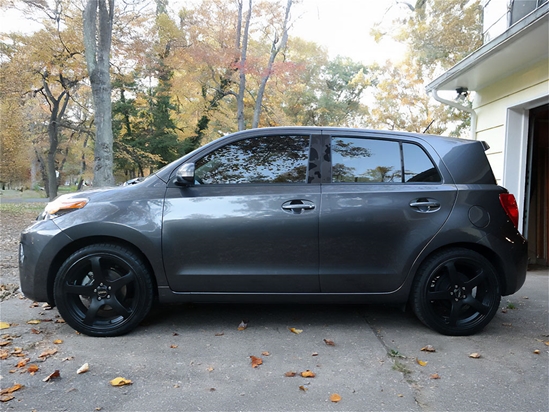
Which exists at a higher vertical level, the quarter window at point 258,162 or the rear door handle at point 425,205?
the quarter window at point 258,162

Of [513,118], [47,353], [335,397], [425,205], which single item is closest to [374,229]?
[425,205]

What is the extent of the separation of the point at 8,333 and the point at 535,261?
7270 millimetres

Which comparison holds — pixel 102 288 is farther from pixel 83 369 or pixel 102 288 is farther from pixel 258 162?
pixel 258 162

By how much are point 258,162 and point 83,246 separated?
155 centimetres

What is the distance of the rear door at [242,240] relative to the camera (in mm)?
3031

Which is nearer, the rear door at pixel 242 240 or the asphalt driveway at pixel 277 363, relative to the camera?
the asphalt driveway at pixel 277 363

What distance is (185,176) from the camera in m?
3.01

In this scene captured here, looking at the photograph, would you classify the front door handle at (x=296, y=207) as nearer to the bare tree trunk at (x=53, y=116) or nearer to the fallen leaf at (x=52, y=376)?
the fallen leaf at (x=52, y=376)

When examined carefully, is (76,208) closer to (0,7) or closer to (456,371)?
(456,371)

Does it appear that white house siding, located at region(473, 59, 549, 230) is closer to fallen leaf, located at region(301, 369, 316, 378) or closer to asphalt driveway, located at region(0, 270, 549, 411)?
asphalt driveway, located at region(0, 270, 549, 411)

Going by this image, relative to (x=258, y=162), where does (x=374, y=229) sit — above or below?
below

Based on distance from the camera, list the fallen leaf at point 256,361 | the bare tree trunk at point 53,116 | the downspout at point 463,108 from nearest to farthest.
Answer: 1. the fallen leaf at point 256,361
2. the downspout at point 463,108
3. the bare tree trunk at point 53,116

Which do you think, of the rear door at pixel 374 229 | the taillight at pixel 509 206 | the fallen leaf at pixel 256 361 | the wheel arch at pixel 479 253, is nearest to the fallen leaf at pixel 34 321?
the fallen leaf at pixel 256 361

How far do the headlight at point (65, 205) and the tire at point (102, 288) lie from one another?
1.13 ft
